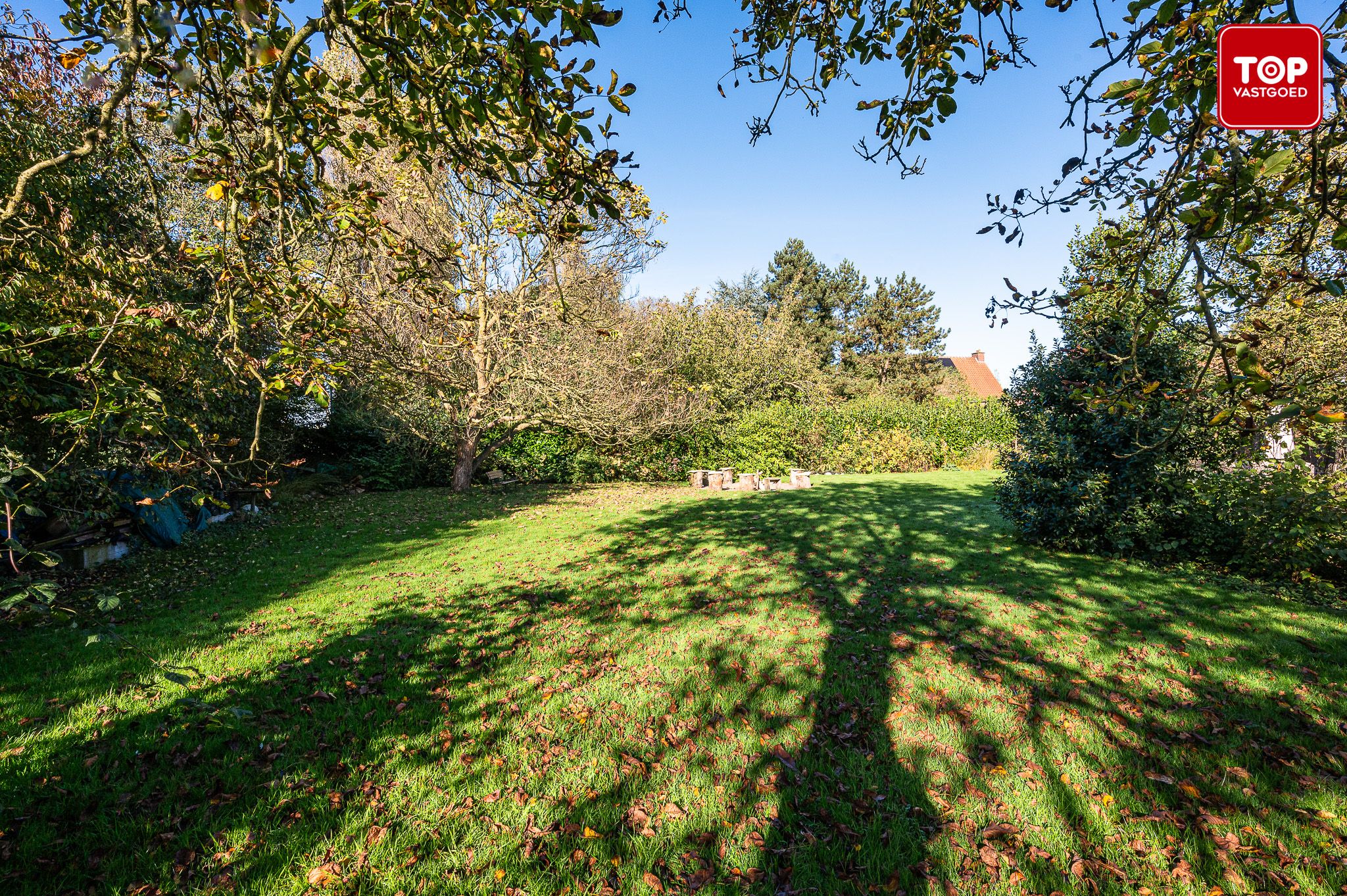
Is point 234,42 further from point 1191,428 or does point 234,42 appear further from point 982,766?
point 1191,428

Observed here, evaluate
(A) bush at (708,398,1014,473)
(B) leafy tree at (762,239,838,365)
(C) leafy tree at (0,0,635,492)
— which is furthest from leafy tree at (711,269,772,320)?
(C) leafy tree at (0,0,635,492)

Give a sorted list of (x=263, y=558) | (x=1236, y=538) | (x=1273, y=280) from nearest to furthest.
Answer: (x=1273, y=280) → (x=1236, y=538) → (x=263, y=558)

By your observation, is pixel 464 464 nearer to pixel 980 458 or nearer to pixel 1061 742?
pixel 1061 742

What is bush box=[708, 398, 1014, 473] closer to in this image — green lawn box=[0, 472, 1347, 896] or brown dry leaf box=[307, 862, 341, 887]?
green lawn box=[0, 472, 1347, 896]

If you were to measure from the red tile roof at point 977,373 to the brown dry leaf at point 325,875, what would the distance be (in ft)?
150

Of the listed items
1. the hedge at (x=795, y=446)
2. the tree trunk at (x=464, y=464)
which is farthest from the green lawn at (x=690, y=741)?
the hedge at (x=795, y=446)

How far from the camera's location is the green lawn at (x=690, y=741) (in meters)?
2.50

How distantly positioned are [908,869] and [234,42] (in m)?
5.60

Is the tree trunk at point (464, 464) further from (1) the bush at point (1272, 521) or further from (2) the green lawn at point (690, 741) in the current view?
(1) the bush at point (1272, 521)

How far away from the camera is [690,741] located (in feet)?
11.3

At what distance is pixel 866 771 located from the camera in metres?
3.14

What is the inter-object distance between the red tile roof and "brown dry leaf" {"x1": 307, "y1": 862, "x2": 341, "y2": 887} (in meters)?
45.8

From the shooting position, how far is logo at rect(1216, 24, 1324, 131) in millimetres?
2342

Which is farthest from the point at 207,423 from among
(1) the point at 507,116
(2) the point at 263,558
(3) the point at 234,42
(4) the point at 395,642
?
(1) the point at 507,116
